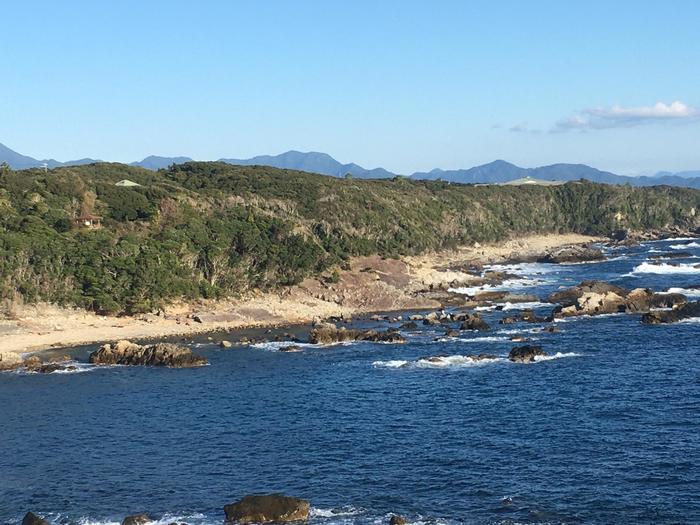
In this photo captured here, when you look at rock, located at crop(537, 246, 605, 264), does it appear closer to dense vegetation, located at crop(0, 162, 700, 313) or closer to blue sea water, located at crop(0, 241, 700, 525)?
dense vegetation, located at crop(0, 162, 700, 313)

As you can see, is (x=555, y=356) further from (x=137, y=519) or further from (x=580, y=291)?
(x=137, y=519)

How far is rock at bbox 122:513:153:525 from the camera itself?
36753mm

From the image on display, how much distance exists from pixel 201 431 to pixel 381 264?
71.1m

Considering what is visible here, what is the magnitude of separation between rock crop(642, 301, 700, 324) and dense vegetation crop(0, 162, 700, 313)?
4401cm

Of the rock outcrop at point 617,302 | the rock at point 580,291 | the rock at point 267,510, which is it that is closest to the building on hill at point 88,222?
the rock outcrop at point 617,302

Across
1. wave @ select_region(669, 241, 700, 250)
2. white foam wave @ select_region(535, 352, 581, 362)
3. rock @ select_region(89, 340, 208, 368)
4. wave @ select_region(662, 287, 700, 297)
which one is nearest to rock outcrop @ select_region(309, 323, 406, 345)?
rock @ select_region(89, 340, 208, 368)

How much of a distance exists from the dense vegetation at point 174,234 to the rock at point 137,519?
178ft

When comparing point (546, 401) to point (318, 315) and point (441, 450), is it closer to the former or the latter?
point (441, 450)

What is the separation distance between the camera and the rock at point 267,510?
3691cm

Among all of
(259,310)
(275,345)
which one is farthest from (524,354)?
(259,310)

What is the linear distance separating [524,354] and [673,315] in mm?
23709

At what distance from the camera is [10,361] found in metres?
71.1

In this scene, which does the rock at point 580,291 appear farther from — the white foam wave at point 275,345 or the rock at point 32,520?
the rock at point 32,520

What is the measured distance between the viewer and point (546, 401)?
55.7 metres
